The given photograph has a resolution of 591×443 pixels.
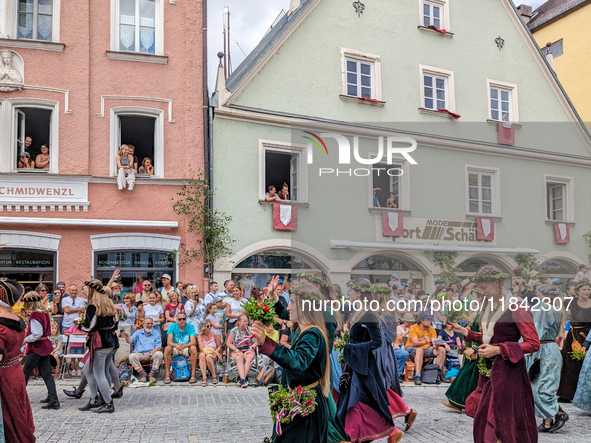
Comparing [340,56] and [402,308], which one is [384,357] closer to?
[402,308]

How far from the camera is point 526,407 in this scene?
5773 millimetres

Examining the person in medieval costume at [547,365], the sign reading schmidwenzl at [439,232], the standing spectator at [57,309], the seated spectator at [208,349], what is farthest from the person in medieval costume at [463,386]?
the sign reading schmidwenzl at [439,232]

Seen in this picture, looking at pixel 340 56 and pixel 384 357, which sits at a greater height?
pixel 340 56

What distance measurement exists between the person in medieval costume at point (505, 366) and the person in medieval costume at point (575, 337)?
3.53 meters

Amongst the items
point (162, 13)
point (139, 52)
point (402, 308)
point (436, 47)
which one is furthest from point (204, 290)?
point (436, 47)

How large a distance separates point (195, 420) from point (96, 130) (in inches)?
366

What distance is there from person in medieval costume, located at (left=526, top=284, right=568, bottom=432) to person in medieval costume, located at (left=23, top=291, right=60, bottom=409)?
661 cm

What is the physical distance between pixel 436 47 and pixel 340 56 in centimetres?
346

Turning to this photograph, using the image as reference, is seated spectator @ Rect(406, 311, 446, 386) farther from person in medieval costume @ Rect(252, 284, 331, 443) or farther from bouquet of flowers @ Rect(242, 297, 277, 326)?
bouquet of flowers @ Rect(242, 297, 277, 326)

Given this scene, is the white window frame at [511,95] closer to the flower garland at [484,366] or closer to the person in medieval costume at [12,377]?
the flower garland at [484,366]

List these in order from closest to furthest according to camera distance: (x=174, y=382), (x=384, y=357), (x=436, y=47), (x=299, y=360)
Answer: (x=299, y=360), (x=384, y=357), (x=174, y=382), (x=436, y=47)

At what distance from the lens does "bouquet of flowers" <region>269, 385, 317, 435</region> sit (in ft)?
14.9

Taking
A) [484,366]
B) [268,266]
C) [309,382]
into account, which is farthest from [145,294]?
[309,382]

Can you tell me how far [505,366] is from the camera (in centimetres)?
579
